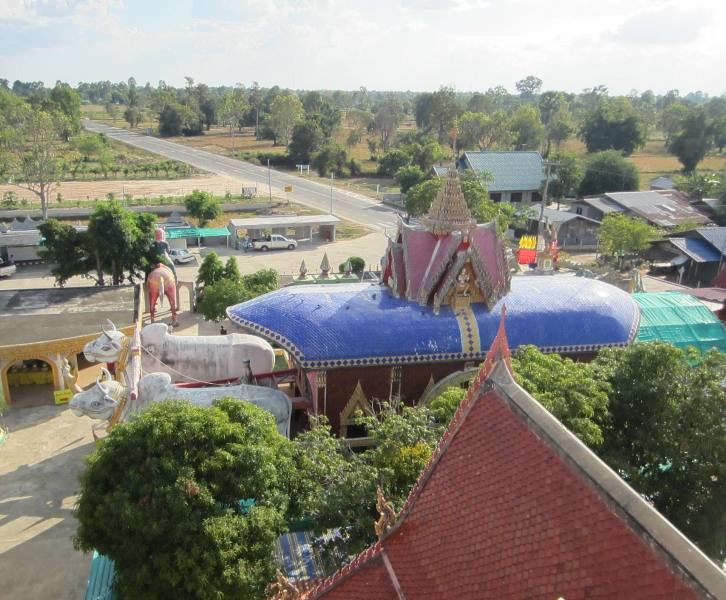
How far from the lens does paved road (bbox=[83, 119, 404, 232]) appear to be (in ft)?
237

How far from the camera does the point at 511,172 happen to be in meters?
76.6

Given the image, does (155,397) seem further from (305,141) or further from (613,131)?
(613,131)

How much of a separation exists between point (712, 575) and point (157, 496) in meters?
10.9

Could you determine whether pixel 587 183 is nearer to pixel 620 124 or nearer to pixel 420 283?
pixel 620 124

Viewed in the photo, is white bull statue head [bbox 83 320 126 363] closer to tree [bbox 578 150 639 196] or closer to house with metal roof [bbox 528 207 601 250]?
house with metal roof [bbox 528 207 601 250]

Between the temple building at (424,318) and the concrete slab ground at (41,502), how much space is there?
334 inches

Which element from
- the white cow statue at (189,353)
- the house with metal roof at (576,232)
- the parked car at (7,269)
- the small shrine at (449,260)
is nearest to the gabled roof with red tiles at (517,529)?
the white cow statue at (189,353)

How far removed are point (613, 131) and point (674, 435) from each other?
329 feet

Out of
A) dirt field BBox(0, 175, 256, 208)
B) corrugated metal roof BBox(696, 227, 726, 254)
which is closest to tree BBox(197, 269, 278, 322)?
corrugated metal roof BBox(696, 227, 726, 254)

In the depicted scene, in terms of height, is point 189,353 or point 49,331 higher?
point 189,353

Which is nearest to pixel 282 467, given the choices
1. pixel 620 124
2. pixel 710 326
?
pixel 710 326

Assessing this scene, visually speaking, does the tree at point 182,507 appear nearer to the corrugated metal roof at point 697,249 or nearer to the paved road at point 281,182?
the corrugated metal roof at point 697,249

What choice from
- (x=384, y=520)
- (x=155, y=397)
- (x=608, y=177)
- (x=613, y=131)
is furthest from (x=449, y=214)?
(x=613, y=131)

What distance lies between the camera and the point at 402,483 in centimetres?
1647
